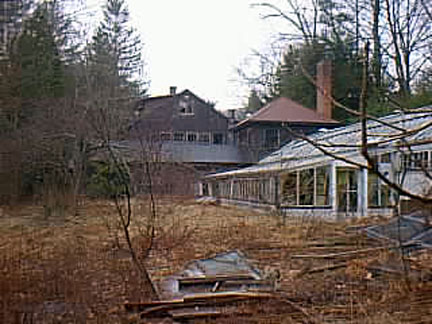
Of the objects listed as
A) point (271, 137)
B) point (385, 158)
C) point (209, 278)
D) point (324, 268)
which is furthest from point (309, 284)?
point (271, 137)

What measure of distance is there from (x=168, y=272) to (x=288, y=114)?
24.4 metres

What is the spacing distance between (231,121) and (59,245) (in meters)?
29.9

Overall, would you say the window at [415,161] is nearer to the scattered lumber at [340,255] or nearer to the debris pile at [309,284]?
the debris pile at [309,284]

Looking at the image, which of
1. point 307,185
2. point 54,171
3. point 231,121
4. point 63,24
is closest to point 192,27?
point 63,24

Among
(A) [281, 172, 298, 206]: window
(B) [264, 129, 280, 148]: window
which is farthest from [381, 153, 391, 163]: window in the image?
(B) [264, 129, 280, 148]: window

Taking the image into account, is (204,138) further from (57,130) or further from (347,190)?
(347,190)

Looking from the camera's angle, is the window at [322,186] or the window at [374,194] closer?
the window at [374,194]

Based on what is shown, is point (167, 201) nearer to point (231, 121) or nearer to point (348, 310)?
point (348, 310)

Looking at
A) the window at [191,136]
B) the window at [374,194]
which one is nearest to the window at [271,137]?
the window at [191,136]

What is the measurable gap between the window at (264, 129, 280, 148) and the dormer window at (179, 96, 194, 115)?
6.20m

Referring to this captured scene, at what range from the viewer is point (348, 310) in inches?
219

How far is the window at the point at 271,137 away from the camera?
108 ft

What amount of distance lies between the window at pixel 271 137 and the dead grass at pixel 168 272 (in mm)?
20200

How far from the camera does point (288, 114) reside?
1226 inches
